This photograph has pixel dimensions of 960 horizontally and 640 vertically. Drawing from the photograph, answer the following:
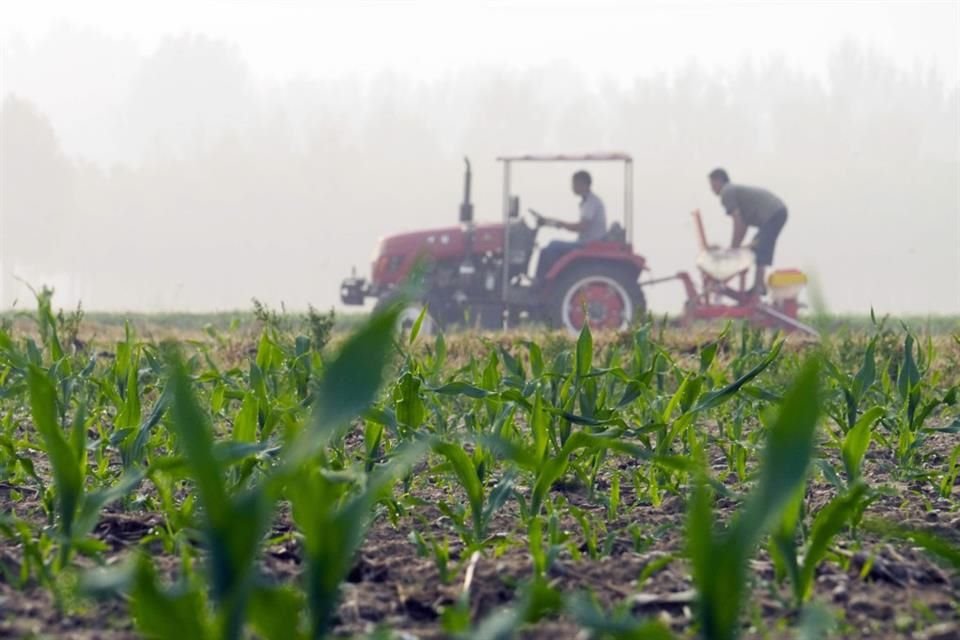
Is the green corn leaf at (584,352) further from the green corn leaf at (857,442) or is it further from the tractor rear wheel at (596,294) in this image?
the tractor rear wheel at (596,294)

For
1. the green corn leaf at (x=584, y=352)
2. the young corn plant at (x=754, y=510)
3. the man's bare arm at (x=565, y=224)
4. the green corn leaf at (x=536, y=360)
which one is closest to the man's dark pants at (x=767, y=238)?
the man's bare arm at (x=565, y=224)

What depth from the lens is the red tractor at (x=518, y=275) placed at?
12492mm

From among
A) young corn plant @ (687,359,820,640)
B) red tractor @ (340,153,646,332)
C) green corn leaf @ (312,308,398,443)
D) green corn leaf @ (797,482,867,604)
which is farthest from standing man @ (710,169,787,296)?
green corn leaf @ (312,308,398,443)

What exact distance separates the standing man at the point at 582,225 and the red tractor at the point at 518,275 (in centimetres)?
9

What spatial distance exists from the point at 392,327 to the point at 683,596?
71 cm

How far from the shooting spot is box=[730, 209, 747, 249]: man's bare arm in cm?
1334

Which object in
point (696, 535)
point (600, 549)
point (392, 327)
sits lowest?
point (600, 549)

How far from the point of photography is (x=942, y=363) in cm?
598

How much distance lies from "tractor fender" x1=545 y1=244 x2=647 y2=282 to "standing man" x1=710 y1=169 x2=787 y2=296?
1342mm

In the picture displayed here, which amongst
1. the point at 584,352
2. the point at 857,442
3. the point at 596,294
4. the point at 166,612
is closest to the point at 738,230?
the point at 596,294

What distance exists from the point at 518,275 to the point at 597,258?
904 millimetres

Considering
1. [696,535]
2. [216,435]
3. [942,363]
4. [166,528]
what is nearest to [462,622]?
[696,535]

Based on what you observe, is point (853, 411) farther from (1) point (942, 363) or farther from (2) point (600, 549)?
(1) point (942, 363)

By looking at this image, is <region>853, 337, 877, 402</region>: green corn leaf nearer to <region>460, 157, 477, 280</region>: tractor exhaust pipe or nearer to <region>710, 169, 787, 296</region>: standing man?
<region>460, 157, 477, 280</region>: tractor exhaust pipe
